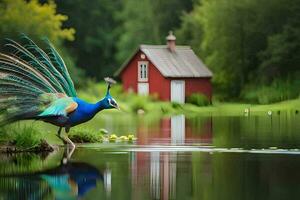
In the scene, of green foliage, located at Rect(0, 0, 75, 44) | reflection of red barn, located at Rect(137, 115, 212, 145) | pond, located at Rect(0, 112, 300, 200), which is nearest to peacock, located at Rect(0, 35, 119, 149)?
pond, located at Rect(0, 112, 300, 200)

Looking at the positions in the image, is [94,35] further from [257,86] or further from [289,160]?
[289,160]

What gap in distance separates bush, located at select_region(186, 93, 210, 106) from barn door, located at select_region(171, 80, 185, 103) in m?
0.69

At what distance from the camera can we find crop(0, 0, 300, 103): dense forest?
71.2 metres

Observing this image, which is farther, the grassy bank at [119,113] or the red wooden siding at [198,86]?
the red wooden siding at [198,86]

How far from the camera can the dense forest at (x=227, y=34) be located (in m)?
71.2

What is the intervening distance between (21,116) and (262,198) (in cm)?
1113

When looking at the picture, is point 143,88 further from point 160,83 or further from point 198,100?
point 198,100

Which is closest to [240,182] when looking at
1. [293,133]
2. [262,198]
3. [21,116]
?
[262,198]

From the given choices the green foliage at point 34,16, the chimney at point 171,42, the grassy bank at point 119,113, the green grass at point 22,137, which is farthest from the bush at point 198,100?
the green grass at point 22,137

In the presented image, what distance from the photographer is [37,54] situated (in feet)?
91.9

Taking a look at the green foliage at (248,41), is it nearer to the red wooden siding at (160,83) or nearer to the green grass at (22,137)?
the red wooden siding at (160,83)

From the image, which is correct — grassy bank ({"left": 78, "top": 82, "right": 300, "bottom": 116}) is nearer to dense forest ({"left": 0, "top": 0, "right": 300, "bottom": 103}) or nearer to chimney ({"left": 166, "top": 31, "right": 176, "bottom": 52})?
dense forest ({"left": 0, "top": 0, "right": 300, "bottom": 103})

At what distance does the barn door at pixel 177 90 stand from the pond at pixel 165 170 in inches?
1545

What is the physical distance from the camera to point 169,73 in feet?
235
